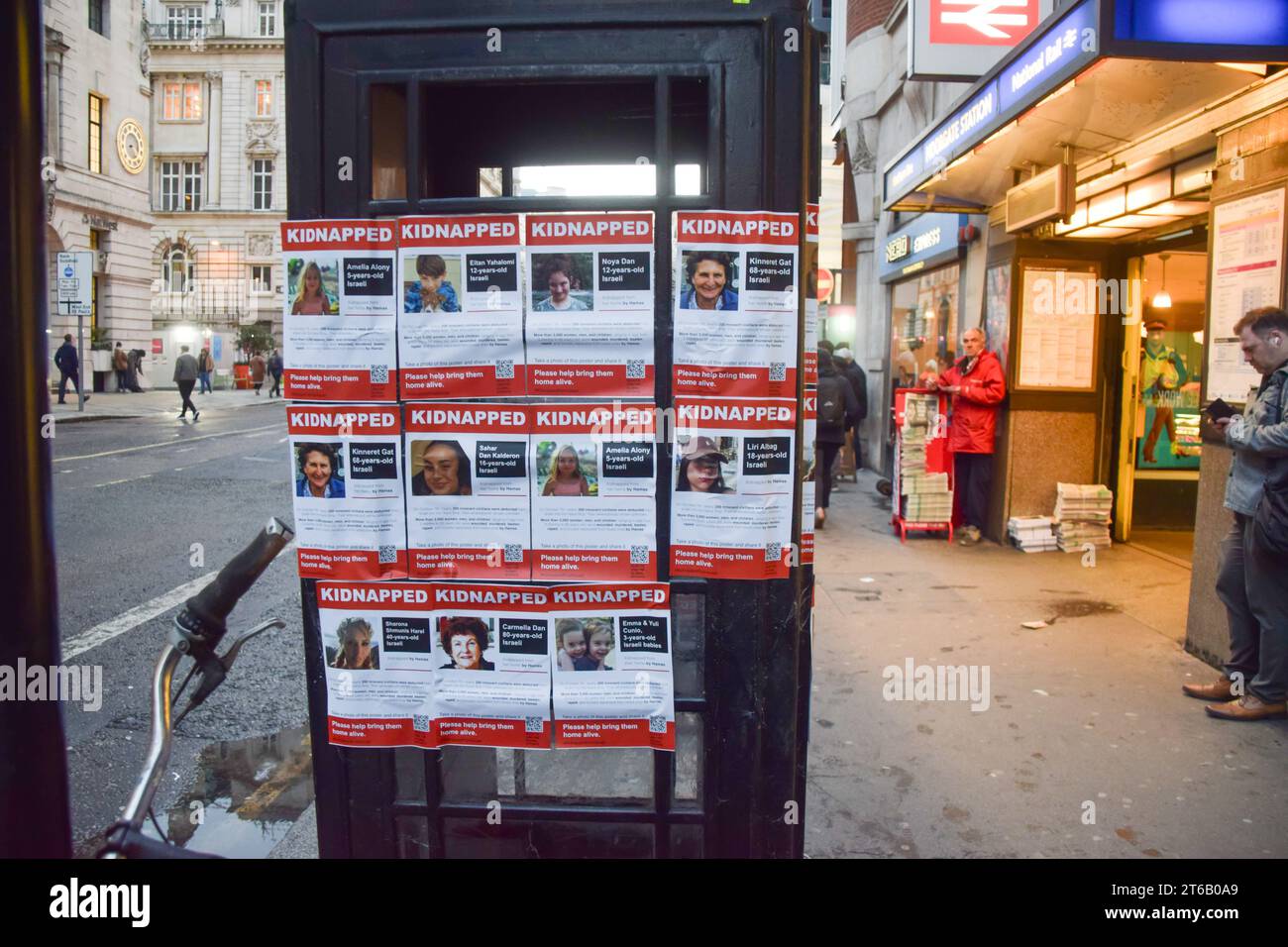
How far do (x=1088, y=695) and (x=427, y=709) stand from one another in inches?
165

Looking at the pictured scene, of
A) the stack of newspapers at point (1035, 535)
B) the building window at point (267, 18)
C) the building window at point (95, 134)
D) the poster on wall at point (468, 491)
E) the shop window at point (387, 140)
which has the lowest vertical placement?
the stack of newspapers at point (1035, 535)

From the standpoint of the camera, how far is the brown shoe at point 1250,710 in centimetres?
467

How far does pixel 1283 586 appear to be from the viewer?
4.56m

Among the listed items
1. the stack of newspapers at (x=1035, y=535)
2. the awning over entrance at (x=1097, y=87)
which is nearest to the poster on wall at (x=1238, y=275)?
the awning over entrance at (x=1097, y=87)

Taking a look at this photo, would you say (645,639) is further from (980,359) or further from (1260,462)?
(980,359)

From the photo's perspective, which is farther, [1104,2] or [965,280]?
[965,280]

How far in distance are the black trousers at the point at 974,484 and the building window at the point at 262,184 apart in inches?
2232

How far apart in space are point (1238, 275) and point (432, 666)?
514cm

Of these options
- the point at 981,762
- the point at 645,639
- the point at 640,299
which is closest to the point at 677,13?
the point at 640,299

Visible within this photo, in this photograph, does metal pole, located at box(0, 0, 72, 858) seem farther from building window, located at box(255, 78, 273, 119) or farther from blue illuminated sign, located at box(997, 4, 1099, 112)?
building window, located at box(255, 78, 273, 119)

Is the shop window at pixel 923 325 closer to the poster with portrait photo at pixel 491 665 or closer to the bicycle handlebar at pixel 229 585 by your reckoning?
→ the poster with portrait photo at pixel 491 665

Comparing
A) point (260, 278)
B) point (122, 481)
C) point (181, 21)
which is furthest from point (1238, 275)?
point (181, 21)

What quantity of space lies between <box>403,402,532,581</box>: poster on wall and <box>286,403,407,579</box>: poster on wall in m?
0.04

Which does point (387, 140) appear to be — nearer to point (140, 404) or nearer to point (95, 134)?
point (140, 404)
